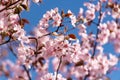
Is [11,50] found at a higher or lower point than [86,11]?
lower

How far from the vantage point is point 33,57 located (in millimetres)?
6551

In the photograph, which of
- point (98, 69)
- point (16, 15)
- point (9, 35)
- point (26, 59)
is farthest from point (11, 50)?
point (98, 69)

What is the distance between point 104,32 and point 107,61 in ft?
2.41

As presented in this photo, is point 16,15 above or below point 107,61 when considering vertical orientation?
below

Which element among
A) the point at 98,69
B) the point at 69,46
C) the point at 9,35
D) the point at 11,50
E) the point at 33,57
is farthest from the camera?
the point at 98,69

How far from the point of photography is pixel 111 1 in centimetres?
952

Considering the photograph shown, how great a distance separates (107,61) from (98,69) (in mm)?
472

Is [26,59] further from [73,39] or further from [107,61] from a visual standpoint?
[107,61]

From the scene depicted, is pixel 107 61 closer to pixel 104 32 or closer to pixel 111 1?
pixel 104 32

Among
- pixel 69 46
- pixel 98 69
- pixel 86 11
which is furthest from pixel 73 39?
pixel 86 11

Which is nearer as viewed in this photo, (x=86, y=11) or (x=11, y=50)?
(x=11, y=50)

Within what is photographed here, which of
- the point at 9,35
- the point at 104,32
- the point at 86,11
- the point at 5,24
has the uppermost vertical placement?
the point at 86,11

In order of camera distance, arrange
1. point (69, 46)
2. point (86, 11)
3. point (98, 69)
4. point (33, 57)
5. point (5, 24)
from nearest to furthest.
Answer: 1. point (5, 24)
2. point (69, 46)
3. point (33, 57)
4. point (98, 69)
5. point (86, 11)

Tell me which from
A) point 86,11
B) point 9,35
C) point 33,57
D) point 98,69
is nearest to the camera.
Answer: point 9,35
